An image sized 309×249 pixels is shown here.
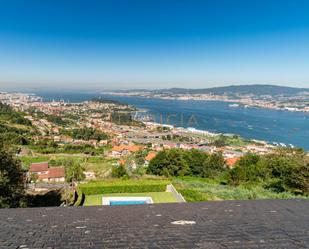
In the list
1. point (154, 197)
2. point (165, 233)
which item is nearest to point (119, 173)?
point (154, 197)

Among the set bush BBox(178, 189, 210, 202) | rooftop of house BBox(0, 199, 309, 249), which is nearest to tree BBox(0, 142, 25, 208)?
rooftop of house BBox(0, 199, 309, 249)

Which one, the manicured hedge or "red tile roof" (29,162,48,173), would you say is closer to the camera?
the manicured hedge

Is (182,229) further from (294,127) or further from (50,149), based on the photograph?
(294,127)

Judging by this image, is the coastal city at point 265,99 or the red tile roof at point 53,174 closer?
the red tile roof at point 53,174

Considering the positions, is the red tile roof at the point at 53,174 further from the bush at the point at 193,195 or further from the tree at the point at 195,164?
the bush at the point at 193,195

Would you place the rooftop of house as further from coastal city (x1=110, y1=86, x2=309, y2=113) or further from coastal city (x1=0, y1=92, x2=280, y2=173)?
coastal city (x1=110, y1=86, x2=309, y2=113)

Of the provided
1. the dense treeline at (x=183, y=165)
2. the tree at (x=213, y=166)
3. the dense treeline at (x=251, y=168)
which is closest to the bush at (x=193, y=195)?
the dense treeline at (x=251, y=168)

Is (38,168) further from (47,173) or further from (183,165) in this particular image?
(183,165)
